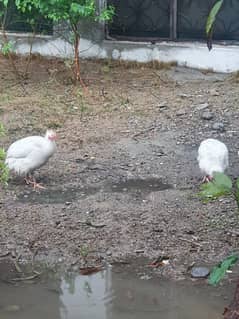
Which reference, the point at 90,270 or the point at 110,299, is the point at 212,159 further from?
the point at 110,299

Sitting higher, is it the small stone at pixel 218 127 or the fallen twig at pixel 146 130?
the small stone at pixel 218 127

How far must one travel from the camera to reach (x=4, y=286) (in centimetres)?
498

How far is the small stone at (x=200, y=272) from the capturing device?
5039mm

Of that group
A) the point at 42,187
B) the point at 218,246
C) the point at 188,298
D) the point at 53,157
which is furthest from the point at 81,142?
the point at 188,298

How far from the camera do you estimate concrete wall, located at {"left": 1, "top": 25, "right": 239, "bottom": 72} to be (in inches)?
395

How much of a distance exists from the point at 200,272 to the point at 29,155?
78.9 inches

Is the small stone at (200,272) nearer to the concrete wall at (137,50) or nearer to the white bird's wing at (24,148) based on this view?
the white bird's wing at (24,148)

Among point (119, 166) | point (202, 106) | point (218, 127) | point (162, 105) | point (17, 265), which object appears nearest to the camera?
point (17, 265)

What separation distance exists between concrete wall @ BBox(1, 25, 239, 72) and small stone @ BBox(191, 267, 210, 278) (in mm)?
5217

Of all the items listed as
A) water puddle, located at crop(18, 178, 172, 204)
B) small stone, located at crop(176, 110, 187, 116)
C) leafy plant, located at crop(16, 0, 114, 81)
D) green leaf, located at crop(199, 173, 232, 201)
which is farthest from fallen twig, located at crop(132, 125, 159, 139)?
green leaf, located at crop(199, 173, 232, 201)

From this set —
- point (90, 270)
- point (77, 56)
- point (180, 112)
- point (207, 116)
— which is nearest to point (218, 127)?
point (207, 116)

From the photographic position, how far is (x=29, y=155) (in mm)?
6418

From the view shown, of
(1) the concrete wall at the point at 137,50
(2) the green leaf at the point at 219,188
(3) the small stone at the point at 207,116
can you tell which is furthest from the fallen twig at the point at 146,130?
(2) the green leaf at the point at 219,188

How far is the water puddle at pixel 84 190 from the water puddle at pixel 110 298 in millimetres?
1251
